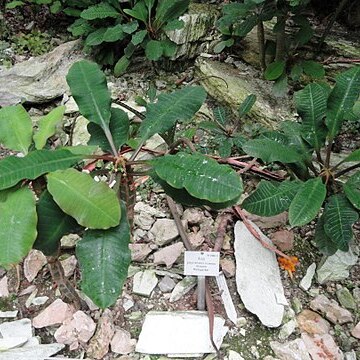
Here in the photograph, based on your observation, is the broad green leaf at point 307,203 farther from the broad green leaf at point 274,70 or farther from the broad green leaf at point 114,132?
the broad green leaf at point 274,70

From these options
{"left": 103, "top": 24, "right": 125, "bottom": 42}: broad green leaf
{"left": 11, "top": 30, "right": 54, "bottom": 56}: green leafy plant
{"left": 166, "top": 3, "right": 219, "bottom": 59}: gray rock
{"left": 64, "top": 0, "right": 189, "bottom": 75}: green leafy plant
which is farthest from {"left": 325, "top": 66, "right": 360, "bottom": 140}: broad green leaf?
{"left": 11, "top": 30, "right": 54, "bottom": 56}: green leafy plant

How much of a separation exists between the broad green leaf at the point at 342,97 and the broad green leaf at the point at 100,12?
155 centimetres

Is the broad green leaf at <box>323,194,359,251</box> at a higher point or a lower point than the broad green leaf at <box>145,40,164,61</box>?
lower

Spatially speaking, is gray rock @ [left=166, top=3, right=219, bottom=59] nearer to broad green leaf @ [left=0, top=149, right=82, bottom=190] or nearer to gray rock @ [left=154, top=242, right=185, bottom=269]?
gray rock @ [left=154, top=242, right=185, bottom=269]

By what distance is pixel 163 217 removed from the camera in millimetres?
1950

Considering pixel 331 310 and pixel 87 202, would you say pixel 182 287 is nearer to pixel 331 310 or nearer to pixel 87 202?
pixel 331 310

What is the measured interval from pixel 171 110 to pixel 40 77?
167cm

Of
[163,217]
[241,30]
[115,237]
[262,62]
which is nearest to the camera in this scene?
[115,237]

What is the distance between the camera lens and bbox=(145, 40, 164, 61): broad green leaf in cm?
261

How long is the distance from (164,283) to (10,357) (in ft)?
1.88

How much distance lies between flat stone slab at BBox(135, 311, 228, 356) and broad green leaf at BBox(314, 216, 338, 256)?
44 centimetres

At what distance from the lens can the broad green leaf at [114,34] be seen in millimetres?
2652

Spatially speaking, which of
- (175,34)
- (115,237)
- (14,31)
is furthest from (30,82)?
(115,237)

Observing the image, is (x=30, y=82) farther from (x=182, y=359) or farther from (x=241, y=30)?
(x=182, y=359)
